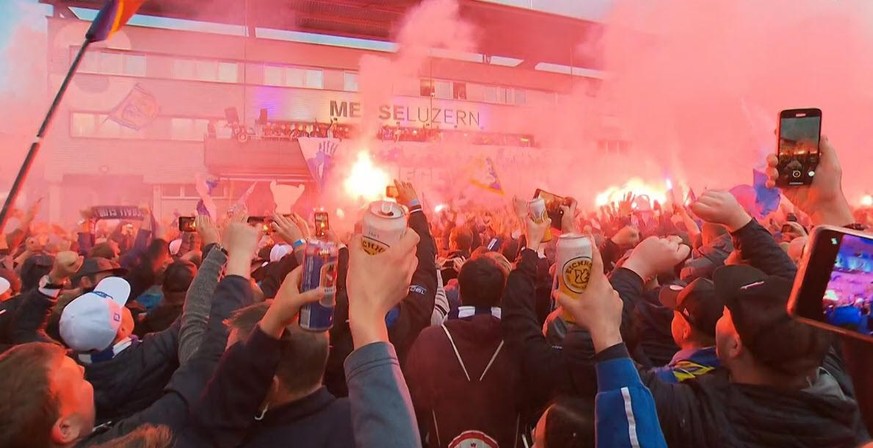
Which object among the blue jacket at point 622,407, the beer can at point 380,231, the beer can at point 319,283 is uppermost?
the beer can at point 380,231

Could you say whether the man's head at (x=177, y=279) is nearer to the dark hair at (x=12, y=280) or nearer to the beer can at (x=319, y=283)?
the dark hair at (x=12, y=280)

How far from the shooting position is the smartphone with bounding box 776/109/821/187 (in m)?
1.96

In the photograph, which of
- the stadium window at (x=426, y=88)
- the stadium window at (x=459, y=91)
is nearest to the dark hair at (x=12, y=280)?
the stadium window at (x=426, y=88)

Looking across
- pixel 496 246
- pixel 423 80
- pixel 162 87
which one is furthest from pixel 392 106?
pixel 496 246

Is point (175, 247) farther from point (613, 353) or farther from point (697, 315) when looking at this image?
point (613, 353)

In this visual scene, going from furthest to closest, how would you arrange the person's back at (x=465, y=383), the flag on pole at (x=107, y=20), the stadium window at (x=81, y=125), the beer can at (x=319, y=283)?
the stadium window at (x=81, y=125), the flag on pole at (x=107, y=20), the person's back at (x=465, y=383), the beer can at (x=319, y=283)

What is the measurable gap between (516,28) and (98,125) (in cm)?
1502

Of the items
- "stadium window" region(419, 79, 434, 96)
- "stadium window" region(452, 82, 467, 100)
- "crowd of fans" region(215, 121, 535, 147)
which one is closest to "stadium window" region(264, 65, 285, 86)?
"crowd of fans" region(215, 121, 535, 147)

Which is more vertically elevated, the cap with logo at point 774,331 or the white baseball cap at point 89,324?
the cap with logo at point 774,331

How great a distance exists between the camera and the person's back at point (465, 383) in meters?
2.23

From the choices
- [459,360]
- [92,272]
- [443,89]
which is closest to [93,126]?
[443,89]

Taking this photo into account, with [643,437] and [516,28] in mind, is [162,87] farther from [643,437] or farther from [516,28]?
[643,437]

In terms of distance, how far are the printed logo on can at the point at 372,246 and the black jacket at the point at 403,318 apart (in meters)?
1.04

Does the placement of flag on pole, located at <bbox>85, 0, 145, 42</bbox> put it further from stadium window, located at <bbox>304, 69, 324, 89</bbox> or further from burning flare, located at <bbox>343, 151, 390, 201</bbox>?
stadium window, located at <bbox>304, 69, 324, 89</bbox>
